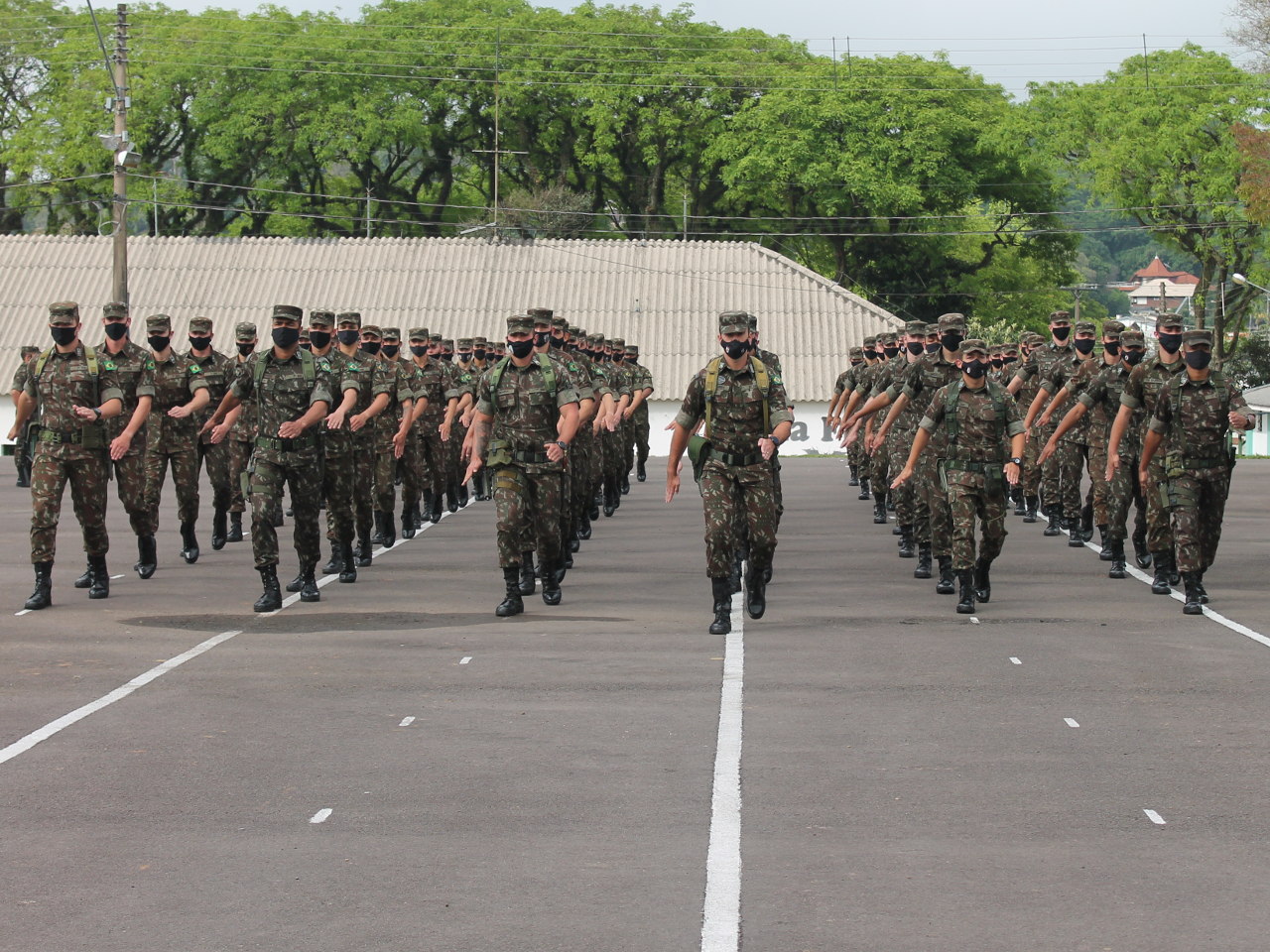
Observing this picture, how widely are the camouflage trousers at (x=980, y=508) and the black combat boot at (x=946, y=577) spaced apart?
77 centimetres

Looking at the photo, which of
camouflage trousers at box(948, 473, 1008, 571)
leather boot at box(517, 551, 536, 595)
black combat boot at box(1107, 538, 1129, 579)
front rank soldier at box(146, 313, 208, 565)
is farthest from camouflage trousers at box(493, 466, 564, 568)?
black combat boot at box(1107, 538, 1129, 579)

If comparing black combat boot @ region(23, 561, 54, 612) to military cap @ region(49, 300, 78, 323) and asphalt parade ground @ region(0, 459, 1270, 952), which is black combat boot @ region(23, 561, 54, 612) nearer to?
asphalt parade ground @ region(0, 459, 1270, 952)

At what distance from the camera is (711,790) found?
8.13 meters

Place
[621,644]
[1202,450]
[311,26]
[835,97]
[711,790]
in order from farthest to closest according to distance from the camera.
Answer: [311,26]
[835,97]
[1202,450]
[621,644]
[711,790]

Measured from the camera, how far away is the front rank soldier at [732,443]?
42.2 feet

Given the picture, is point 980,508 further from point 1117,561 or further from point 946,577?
point 1117,561

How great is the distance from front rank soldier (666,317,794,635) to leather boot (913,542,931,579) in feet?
11.9

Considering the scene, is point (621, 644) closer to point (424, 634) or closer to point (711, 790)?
point (424, 634)

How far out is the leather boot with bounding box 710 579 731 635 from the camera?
12.8m

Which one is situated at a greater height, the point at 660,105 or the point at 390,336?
the point at 660,105

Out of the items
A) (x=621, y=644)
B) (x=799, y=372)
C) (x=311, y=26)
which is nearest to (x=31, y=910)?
(x=621, y=644)

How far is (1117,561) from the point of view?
16609mm

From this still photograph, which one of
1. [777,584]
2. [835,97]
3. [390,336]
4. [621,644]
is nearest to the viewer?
[621,644]

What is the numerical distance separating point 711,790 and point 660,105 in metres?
73.5
